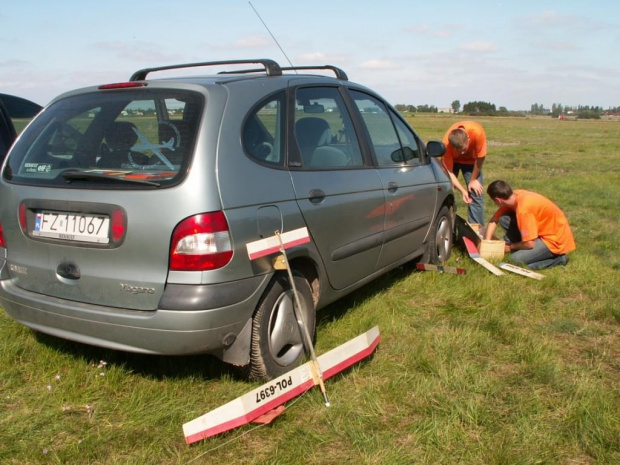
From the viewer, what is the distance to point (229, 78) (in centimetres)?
346

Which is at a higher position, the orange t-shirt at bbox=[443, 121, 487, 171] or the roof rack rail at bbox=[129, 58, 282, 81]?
the roof rack rail at bbox=[129, 58, 282, 81]

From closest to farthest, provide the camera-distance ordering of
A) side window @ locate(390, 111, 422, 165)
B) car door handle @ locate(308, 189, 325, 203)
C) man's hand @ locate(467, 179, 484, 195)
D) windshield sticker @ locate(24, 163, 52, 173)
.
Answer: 1. windshield sticker @ locate(24, 163, 52, 173)
2. car door handle @ locate(308, 189, 325, 203)
3. side window @ locate(390, 111, 422, 165)
4. man's hand @ locate(467, 179, 484, 195)

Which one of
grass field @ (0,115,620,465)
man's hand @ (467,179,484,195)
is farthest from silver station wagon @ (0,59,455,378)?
man's hand @ (467,179,484,195)

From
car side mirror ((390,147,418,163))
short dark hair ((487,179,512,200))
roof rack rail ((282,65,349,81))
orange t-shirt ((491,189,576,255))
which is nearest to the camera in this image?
roof rack rail ((282,65,349,81))

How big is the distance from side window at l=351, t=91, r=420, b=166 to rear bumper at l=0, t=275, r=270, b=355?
6.19 ft

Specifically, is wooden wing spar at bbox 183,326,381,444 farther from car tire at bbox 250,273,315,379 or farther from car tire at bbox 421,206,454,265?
car tire at bbox 421,206,454,265

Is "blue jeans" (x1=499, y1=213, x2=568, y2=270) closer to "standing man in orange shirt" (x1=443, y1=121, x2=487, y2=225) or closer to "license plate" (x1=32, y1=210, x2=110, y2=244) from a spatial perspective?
"standing man in orange shirt" (x1=443, y1=121, x2=487, y2=225)

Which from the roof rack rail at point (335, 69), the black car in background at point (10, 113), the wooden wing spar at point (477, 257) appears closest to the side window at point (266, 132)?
the roof rack rail at point (335, 69)

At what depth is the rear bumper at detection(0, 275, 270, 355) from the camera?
2.87 metres

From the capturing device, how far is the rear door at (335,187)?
360 cm

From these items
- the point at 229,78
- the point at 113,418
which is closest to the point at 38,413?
the point at 113,418

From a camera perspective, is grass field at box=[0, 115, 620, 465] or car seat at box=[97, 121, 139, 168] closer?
grass field at box=[0, 115, 620, 465]

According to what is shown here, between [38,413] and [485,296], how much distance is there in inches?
135

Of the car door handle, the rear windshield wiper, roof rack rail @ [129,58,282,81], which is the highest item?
roof rack rail @ [129,58,282,81]
